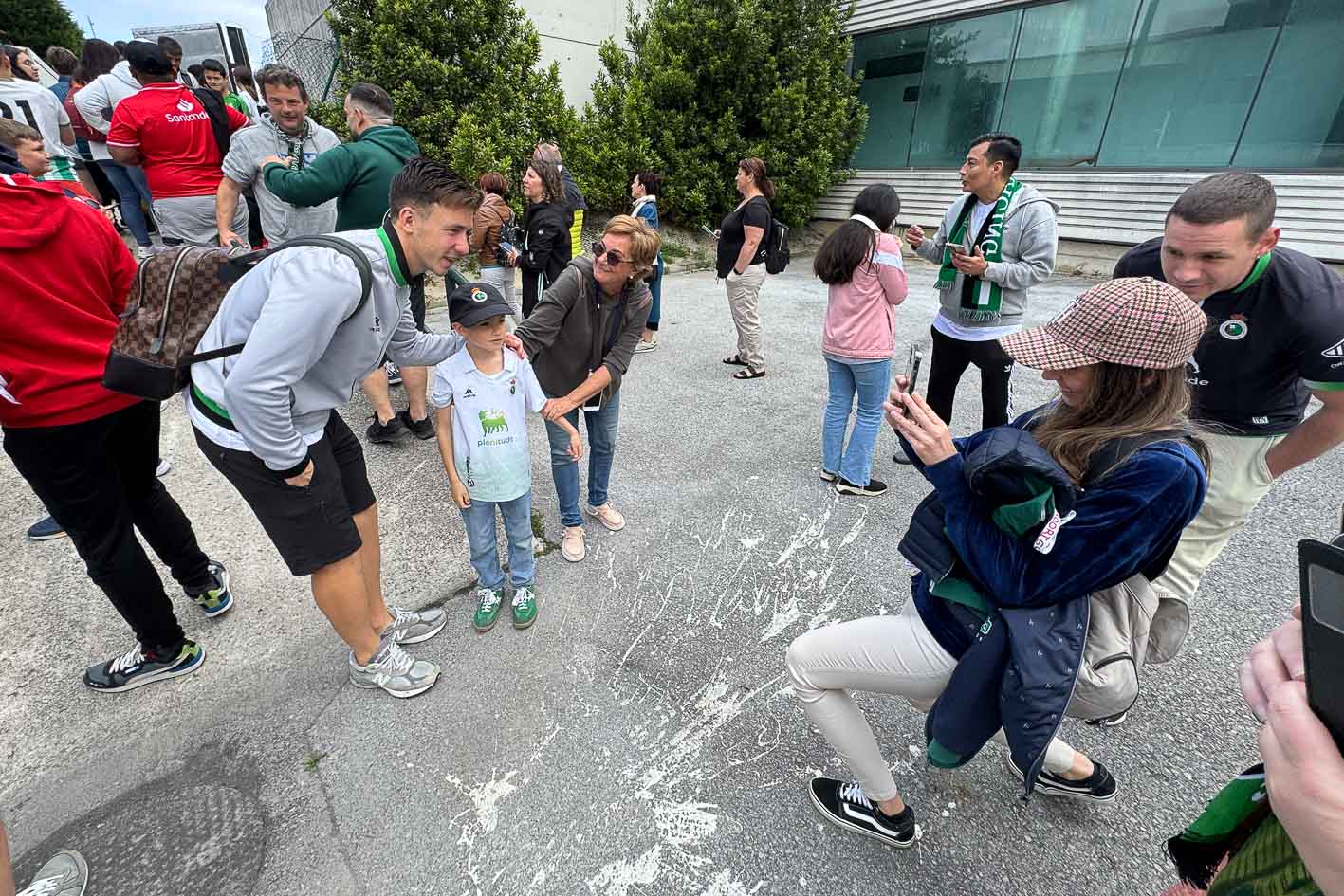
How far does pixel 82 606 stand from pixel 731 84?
12037 millimetres

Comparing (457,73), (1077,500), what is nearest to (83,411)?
(1077,500)

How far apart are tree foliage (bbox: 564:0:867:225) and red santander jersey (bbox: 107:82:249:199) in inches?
256

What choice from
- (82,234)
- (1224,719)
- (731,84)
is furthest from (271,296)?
(731,84)

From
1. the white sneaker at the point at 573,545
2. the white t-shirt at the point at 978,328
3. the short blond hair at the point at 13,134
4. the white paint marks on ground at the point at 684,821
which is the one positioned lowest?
the white sneaker at the point at 573,545

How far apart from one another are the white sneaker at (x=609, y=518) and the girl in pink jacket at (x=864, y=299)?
62.4 inches

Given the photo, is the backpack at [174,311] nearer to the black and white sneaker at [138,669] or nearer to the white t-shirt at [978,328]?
the black and white sneaker at [138,669]

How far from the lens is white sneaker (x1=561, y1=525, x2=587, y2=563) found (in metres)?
3.25

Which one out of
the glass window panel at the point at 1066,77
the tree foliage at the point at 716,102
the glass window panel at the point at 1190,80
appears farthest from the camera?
the tree foliage at the point at 716,102

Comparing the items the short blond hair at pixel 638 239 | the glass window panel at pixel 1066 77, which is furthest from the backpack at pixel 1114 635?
the glass window panel at pixel 1066 77

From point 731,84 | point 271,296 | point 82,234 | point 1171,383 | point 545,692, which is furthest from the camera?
point 731,84

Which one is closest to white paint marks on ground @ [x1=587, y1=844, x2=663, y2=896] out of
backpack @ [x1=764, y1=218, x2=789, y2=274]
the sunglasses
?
the sunglasses

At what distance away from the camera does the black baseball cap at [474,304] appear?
2.35 meters

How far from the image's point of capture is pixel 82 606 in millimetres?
2816

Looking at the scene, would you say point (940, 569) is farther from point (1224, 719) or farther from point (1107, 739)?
point (1224, 719)
